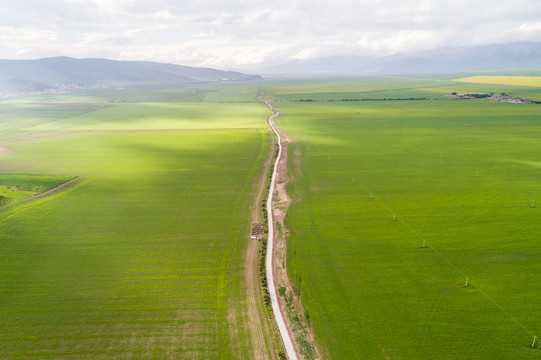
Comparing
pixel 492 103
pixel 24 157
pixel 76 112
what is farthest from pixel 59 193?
pixel 492 103

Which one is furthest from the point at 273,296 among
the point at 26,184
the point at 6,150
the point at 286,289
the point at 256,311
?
the point at 6,150

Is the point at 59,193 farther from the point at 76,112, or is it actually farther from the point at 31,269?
the point at 76,112

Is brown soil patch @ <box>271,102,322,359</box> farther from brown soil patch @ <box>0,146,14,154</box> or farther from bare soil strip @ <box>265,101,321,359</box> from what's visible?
brown soil patch @ <box>0,146,14,154</box>

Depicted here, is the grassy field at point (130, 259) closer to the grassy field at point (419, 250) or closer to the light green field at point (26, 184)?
the light green field at point (26, 184)

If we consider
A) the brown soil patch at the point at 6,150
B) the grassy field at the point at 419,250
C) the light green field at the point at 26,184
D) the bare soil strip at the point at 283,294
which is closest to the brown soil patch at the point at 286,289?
the bare soil strip at the point at 283,294

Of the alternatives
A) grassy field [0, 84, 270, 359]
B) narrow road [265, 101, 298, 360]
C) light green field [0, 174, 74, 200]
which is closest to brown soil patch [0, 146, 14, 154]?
grassy field [0, 84, 270, 359]
